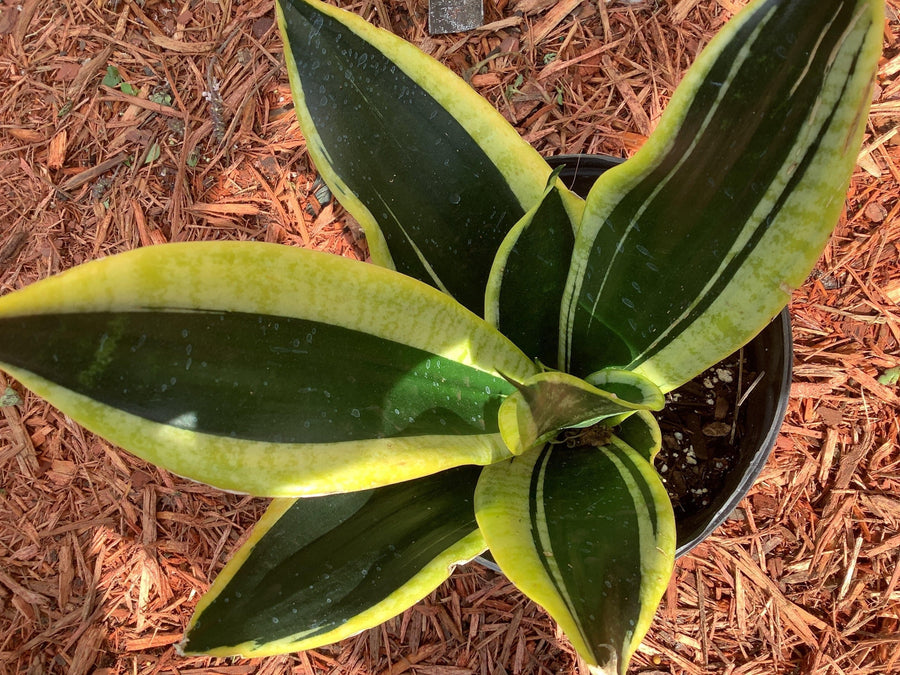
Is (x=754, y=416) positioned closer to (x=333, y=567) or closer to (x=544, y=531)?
(x=544, y=531)

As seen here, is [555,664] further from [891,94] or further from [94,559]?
[891,94]

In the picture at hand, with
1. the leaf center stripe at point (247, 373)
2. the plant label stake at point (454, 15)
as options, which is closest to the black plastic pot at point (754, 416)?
the leaf center stripe at point (247, 373)

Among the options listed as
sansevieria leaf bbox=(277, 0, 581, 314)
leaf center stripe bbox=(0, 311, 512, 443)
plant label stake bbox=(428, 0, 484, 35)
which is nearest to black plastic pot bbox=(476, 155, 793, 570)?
sansevieria leaf bbox=(277, 0, 581, 314)

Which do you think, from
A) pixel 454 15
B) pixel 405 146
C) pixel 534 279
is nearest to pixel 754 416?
pixel 534 279

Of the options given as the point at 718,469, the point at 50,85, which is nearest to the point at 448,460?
the point at 718,469

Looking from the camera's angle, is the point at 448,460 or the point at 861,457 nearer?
the point at 448,460

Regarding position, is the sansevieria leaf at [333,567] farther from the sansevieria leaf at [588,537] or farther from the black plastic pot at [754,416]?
the black plastic pot at [754,416]

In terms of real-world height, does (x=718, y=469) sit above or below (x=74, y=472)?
above
